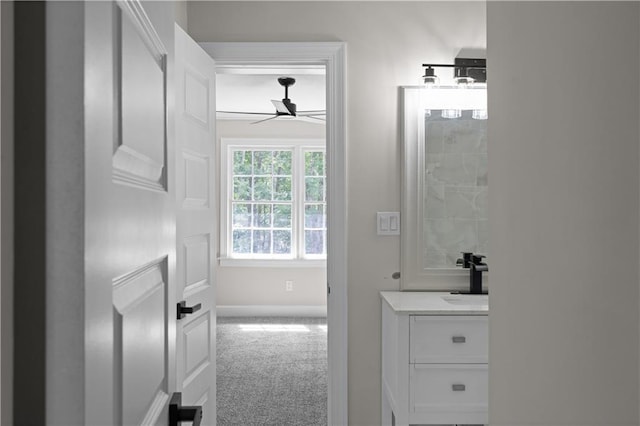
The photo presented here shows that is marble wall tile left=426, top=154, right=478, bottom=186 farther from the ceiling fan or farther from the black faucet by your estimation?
the ceiling fan

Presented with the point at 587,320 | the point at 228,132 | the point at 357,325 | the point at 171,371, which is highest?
the point at 228,132

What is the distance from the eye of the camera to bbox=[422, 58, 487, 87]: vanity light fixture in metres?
2.55

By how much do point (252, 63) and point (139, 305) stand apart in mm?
2109

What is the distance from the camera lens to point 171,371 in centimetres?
91

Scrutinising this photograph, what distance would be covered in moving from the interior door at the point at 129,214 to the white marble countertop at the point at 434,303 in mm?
1488

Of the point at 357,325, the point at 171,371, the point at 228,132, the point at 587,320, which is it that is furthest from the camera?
the point at 228,132

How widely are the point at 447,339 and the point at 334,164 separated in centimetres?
101

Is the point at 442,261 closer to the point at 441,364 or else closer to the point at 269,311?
the point at 441,364

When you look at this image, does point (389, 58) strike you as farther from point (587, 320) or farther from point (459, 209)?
point (587, 320)

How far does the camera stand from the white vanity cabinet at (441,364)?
222 centimetres

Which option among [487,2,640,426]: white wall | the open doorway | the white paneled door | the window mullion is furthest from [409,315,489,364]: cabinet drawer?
the window mullion

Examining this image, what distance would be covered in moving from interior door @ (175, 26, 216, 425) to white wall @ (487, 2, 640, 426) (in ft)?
4.14

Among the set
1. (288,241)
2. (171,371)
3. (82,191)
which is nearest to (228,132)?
(288,241)

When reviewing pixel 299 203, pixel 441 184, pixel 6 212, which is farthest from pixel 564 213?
pixel 299 203
